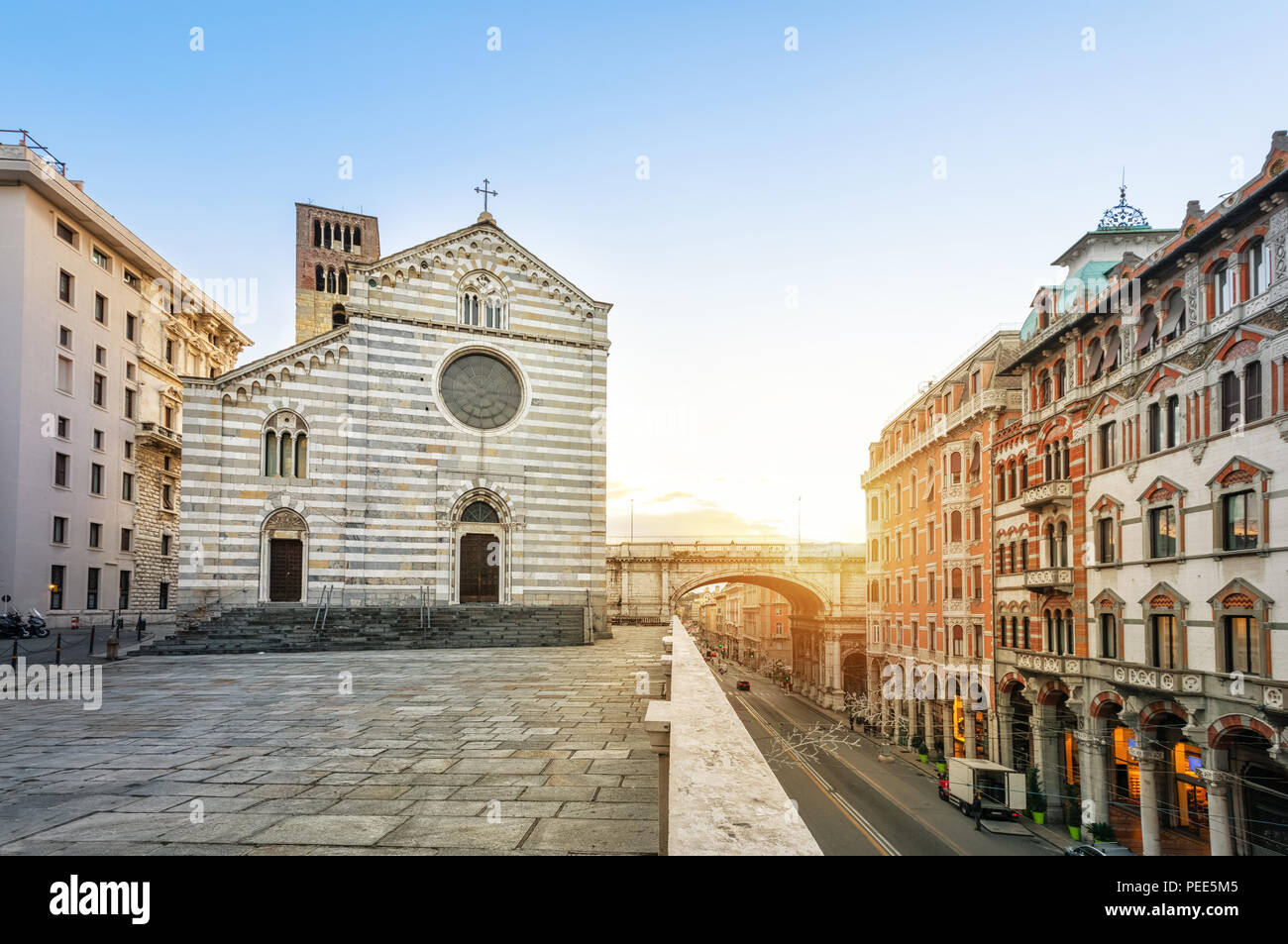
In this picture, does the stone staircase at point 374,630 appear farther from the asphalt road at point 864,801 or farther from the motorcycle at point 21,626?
the asphalt road at point 864,801

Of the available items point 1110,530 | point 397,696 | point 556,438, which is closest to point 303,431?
point 556,438

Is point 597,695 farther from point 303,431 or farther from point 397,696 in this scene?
point 303,431

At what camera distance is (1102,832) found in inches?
1034

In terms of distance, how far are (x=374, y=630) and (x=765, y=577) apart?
39929 millimetres

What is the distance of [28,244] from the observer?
36.2 metres

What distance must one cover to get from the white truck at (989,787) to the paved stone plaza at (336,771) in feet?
64.6

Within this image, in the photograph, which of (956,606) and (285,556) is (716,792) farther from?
(956,606)

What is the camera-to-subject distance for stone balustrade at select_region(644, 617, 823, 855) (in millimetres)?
3250

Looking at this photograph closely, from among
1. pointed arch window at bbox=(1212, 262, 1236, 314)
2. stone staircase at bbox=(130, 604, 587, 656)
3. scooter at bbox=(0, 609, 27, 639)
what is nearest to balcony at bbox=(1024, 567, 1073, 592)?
pointed arch window at bbox=(1212, 262, 1236, 314)

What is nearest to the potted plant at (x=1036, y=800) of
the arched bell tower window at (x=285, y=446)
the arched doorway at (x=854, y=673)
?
the arched bell tower window at (x=285, y=446)

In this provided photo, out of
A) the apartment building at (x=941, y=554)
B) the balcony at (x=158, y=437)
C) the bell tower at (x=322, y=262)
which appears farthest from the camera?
the bell tower at (x=322, y=262)

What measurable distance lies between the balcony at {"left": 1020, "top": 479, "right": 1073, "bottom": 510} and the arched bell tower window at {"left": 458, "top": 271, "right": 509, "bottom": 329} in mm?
21868

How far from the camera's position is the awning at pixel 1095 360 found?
2772cm
